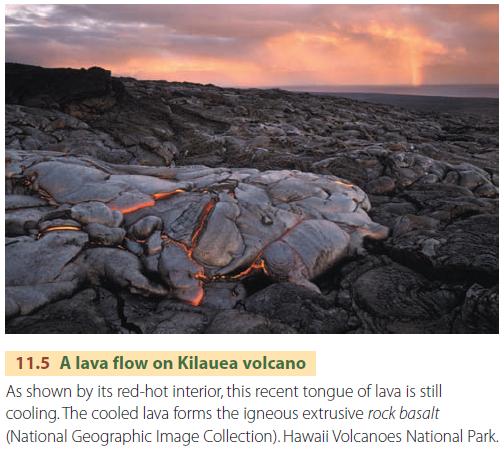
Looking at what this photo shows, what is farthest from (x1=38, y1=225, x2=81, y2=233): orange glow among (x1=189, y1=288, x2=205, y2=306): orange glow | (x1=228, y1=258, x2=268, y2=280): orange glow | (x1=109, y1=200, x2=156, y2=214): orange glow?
(x1=228, y1=258, x2=268, y2=280): orange glow

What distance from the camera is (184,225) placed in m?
6.24

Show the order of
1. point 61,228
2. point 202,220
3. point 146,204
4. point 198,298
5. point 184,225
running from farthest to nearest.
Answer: point 146,204 < point 202,220 < point 184,225 < point 61,228 < point 198,298

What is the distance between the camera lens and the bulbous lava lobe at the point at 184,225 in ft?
18.1

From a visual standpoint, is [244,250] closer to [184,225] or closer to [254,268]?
[254,268]

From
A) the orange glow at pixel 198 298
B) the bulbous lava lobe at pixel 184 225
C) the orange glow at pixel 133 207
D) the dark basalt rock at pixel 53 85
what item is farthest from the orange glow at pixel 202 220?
the dark basalt rock at pixel 53 85

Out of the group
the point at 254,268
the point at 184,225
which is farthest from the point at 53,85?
the point at 254,268

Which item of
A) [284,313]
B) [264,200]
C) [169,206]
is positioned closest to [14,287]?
[169,206]

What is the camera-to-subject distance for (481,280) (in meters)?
5.39

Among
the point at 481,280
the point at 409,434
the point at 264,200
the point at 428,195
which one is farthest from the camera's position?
the point at 428,195

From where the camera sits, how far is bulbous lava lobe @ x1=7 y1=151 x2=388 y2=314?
18.1 ft

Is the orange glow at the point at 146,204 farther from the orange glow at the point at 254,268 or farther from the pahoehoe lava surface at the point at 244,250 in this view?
the orange glow at the point at 254,268

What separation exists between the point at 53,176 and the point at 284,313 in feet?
16.4

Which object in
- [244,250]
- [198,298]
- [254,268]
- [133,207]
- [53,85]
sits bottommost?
[198,298]

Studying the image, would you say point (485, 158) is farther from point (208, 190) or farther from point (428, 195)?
point (208, 190)
